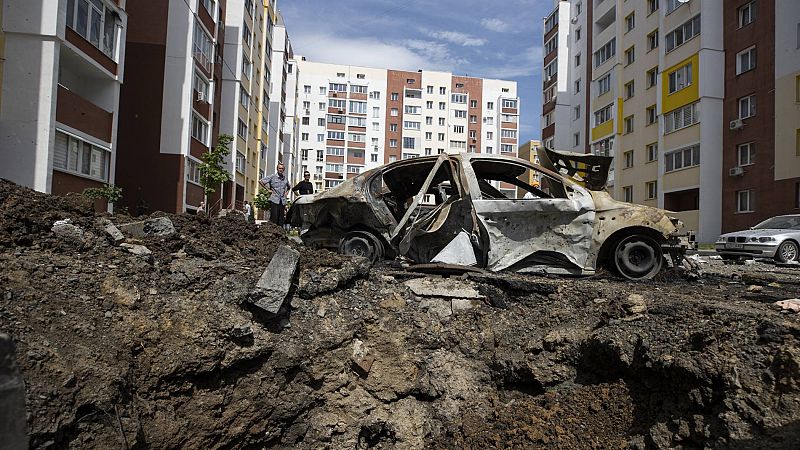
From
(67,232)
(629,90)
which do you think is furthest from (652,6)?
(67,232)

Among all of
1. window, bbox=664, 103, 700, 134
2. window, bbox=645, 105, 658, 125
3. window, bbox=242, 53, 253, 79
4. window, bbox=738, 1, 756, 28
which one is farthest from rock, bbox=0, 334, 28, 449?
window, bbox=242, 53, 253, 79

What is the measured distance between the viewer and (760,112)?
67.3 feet

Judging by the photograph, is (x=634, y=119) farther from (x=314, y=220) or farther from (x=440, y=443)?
(x=440, y=443)

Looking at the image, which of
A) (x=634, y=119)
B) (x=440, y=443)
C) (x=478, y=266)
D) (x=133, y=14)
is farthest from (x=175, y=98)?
(x=634, y=119)

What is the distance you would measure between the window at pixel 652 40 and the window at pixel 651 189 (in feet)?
26.0

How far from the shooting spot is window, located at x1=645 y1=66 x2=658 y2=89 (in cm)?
2780

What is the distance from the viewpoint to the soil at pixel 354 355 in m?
2.92

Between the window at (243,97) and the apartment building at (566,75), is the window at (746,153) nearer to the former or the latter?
the apartment building at (566,75)

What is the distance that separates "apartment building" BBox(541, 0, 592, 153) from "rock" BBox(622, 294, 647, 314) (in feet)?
110

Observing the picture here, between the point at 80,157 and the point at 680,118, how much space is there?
26.6 m

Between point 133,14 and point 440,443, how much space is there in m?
24.1

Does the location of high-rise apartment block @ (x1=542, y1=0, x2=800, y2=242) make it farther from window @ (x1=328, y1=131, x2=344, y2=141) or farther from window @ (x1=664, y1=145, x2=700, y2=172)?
window @ (x1=328, y1=131, x2=344, y2=141)

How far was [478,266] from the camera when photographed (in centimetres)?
577

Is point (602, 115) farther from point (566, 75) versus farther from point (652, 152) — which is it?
point (566, 75)
